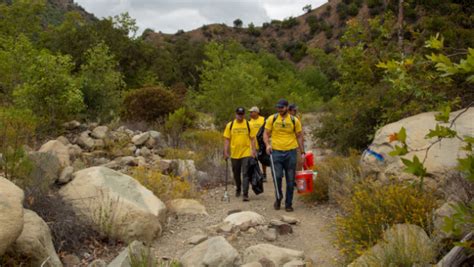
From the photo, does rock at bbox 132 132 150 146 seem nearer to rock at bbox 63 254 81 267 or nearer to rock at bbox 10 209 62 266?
rock at bbox 63 254 81 267

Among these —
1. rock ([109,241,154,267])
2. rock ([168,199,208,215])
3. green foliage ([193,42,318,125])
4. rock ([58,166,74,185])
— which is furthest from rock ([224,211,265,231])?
green foliage ([193,42,318,125])

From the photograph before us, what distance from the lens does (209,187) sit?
10.2m

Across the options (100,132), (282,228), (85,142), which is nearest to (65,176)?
(282,228)

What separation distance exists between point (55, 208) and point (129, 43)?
26.9 meters

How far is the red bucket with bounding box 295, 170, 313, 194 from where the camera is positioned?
7977 mm

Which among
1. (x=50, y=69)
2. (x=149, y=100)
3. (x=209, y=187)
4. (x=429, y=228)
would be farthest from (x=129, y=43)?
(x=429, y=228)

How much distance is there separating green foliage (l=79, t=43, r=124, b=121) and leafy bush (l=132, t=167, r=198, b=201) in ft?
24.9

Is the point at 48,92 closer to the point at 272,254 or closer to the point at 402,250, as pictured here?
the point at 272,254

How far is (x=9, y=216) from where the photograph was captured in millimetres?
4504

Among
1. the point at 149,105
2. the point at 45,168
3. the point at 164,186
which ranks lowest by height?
the point at 164,186

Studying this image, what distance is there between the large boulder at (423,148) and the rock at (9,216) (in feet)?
15.2

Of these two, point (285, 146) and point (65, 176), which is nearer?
point (65, 176)

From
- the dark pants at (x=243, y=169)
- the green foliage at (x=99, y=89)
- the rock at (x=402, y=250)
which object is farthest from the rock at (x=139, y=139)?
the rock at (x=402, y=250)

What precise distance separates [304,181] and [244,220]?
5.45ft
